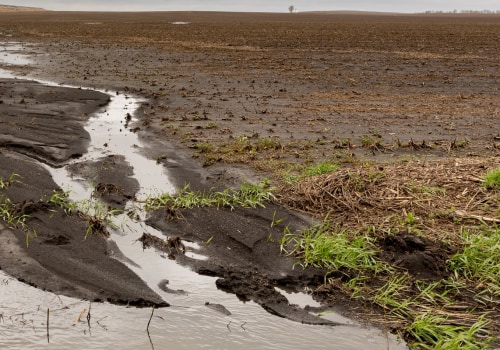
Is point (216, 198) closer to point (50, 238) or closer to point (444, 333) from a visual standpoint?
point (50, 238)

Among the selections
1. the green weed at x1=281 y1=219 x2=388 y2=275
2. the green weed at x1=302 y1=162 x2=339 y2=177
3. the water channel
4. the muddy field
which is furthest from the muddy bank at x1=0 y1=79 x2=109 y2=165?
the green weed at x1=281 y1=219 x2=388 y2=275

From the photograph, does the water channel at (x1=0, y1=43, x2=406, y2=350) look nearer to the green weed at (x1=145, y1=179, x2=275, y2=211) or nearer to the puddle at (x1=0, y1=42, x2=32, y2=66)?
the green weed at (x1=145, y1=179, x2=275, y2=211)

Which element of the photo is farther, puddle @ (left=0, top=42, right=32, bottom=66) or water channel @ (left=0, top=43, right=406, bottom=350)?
puddle @ (left=0, top=42, right=32, bottom=66)

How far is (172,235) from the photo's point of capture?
6.76 metres

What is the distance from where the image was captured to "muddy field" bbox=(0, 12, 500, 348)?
6.28m

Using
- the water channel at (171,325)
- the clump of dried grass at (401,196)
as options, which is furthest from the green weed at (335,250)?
the water channel at (171,325)

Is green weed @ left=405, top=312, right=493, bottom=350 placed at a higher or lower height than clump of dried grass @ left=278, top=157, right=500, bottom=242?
lower

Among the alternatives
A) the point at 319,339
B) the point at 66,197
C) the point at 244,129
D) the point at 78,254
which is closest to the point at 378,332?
the point at 319,339

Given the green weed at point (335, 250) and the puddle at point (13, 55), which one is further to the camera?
the puddle at point (13, 55)

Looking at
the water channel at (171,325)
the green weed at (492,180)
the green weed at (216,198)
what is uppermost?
the green weed at (492,180)

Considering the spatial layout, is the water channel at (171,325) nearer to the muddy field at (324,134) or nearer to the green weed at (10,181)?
the muddy field at (324,134)

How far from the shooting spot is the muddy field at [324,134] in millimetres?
6281

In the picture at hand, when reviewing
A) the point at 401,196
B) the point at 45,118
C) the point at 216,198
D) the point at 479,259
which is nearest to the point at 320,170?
the point at 401,196

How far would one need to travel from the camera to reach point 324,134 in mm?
11734
